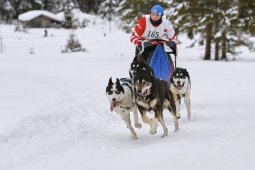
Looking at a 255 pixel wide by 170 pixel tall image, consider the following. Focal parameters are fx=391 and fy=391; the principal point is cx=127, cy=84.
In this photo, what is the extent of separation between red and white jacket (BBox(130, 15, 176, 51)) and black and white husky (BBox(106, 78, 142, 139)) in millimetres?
1280

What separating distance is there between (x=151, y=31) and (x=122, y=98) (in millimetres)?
1760

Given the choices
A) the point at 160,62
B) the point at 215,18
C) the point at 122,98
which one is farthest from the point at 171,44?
the point at 215,18

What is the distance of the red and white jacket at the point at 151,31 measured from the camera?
7059mm

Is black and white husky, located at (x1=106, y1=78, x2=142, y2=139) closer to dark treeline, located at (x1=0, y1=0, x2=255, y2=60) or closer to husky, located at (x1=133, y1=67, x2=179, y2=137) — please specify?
husky, located at (x1=133, y1=67, x2=179, y2=137)

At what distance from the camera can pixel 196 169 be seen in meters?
3.99

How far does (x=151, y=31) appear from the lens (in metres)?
7.13

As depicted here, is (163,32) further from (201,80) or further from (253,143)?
(201,80)

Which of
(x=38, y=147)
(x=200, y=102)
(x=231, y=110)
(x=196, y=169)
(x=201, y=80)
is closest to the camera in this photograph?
(x=196, y=169)

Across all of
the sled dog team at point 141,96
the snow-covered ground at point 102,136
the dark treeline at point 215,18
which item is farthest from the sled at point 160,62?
the dark treeline at point 215,18

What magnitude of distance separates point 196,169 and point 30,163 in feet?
7.15

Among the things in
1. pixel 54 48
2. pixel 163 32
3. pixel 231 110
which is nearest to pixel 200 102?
pixel 231 110

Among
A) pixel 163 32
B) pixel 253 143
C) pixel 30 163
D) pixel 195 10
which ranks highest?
pixel 195 10

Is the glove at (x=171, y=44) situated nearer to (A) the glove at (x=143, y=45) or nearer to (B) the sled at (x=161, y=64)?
(B) the sled at (x=161, y=64)

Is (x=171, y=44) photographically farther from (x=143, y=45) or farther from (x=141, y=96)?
(x=141, y=96)
